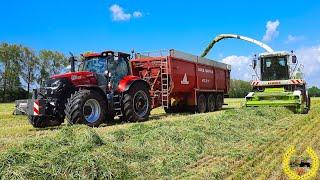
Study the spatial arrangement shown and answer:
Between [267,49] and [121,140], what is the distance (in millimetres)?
16446

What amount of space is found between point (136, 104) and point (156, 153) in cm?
620

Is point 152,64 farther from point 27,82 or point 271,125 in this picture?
point 27,82

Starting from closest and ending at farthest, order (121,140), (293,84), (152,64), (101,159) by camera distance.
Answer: (101,159) < (121,140) < (152,64) < (293,84)

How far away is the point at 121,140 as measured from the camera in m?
8.13

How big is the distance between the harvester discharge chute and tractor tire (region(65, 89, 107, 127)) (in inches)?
278

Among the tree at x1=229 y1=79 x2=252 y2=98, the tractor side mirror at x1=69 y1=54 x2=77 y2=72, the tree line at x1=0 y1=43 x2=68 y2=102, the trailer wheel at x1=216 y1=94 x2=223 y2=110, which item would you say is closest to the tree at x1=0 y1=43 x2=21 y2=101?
the tree line at x1=0 y1=43 x2=68 y2=102

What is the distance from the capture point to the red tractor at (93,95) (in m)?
10.9

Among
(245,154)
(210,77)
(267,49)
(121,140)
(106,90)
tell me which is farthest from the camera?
(267,49)

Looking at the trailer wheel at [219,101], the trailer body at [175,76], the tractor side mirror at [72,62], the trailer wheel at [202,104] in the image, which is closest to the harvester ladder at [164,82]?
the trailer body at [175,76]

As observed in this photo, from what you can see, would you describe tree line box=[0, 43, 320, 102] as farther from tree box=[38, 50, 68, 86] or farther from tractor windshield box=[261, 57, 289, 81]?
tractor windshield box=[261, 57, 289, 81]

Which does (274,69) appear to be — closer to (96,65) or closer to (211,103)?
(211,103)

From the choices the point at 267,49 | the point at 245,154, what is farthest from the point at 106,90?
the point at 267,49

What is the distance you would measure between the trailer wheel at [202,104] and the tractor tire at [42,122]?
723 centimetres

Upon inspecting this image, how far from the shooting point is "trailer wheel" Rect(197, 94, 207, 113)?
17741 mm
